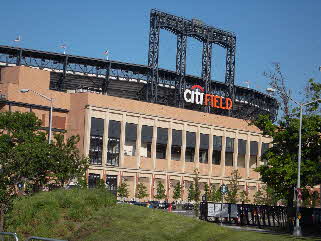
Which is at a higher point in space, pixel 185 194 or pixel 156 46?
pixel 156 46

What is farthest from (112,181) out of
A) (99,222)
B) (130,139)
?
(99,222)

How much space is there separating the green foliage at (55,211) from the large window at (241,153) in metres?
80.0

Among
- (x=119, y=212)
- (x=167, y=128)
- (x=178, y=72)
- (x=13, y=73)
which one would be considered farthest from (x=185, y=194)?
(x=119, y=212)

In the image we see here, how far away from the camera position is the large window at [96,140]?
9344 centimetres

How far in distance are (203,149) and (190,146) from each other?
477cm

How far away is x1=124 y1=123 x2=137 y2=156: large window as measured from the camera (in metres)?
98.4

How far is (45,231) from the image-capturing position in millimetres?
32719

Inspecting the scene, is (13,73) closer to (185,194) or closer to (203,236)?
(185,194)

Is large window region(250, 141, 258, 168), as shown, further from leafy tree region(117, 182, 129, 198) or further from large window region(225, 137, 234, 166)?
leafy tree region(117, 182, 129, 198)

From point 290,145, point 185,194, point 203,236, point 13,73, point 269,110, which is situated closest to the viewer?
point 203,236

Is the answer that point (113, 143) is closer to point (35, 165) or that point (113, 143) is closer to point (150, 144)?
point (150, 144)

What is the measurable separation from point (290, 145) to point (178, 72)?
6266 centimetres

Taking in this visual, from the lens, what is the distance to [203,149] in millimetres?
111688

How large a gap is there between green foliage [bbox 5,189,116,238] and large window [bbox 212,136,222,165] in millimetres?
75351
